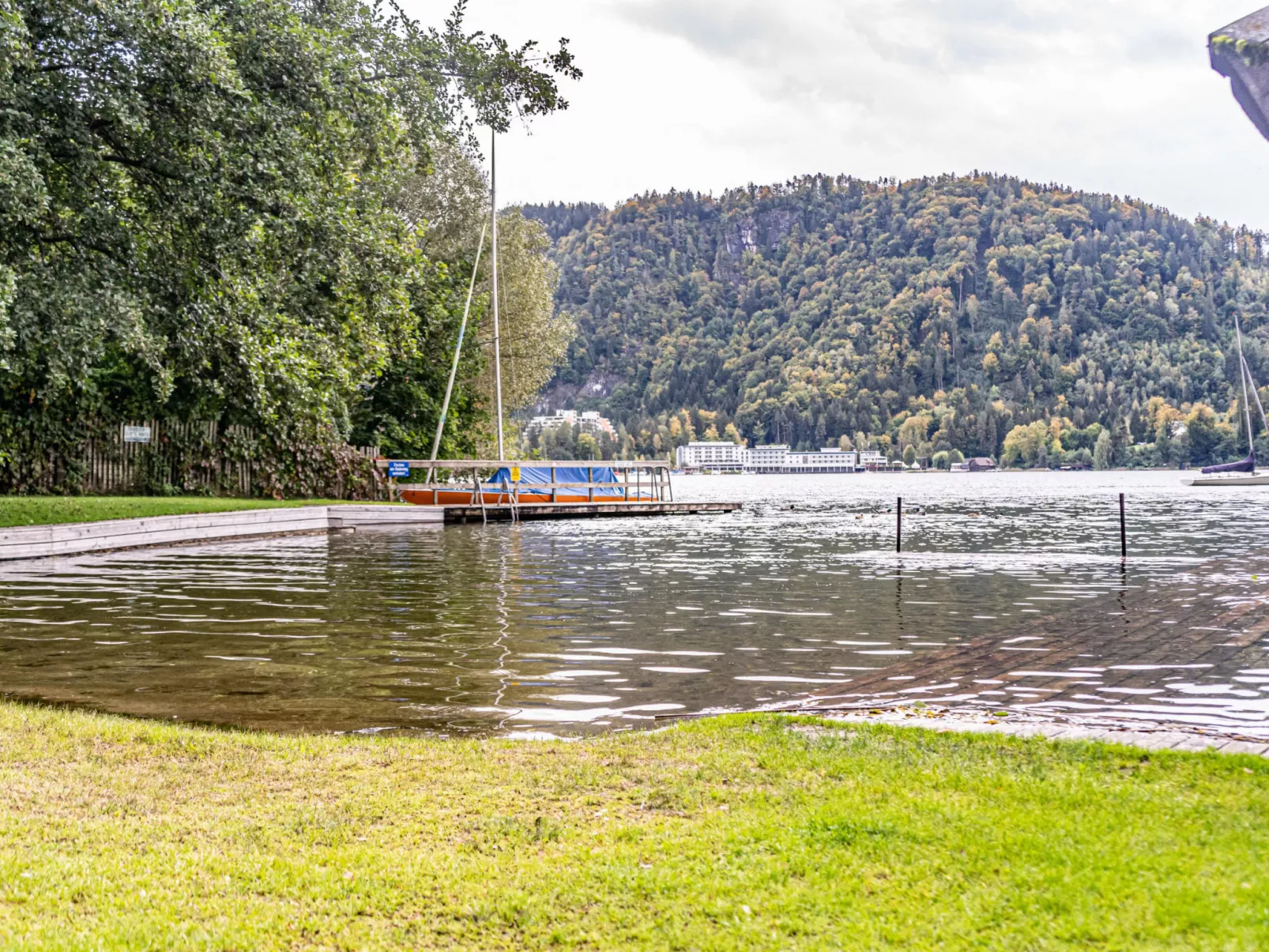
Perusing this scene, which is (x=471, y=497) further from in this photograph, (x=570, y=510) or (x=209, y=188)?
(x=209, y=188)

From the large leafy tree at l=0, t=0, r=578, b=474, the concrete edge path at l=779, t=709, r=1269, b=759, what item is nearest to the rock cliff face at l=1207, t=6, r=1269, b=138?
the concrete edge path at l=779, t=709, r=1269, b=759

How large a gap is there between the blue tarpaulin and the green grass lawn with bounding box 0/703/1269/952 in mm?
40842

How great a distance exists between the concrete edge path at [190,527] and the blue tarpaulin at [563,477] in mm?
7576

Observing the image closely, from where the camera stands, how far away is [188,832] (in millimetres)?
5488

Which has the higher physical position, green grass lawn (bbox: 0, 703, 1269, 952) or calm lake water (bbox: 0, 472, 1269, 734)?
green grass lawn (bbox: 0, 703, 1269, 952)

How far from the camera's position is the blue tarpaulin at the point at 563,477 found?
161 feet

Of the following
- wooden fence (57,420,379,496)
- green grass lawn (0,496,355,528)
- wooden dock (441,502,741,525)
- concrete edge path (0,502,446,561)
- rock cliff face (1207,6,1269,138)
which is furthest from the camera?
wooden dock (441,502,741,525)

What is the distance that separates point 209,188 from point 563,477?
3606 centimetres

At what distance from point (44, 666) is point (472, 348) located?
38487 millimetres

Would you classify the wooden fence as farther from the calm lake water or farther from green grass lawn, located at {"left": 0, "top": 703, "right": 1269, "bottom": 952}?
green grass lawn, located at {"left": 0, "top": 703, "right": 1269, "bottom": 952}

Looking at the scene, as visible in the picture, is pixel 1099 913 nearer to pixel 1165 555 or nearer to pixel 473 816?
pixel 473 816

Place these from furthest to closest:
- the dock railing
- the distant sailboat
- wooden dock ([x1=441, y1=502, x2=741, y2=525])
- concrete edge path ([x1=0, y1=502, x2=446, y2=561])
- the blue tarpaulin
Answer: the distant sailboat
the blue tarpaulin
wooden dock ([x1=441, y1=502, x2=741, y2=525])
the dock railing
concrete edge path ([x1=0, y1=502, x2=446, y2=561])

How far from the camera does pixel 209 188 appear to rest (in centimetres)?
2033

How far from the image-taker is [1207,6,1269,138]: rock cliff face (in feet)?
12.0
